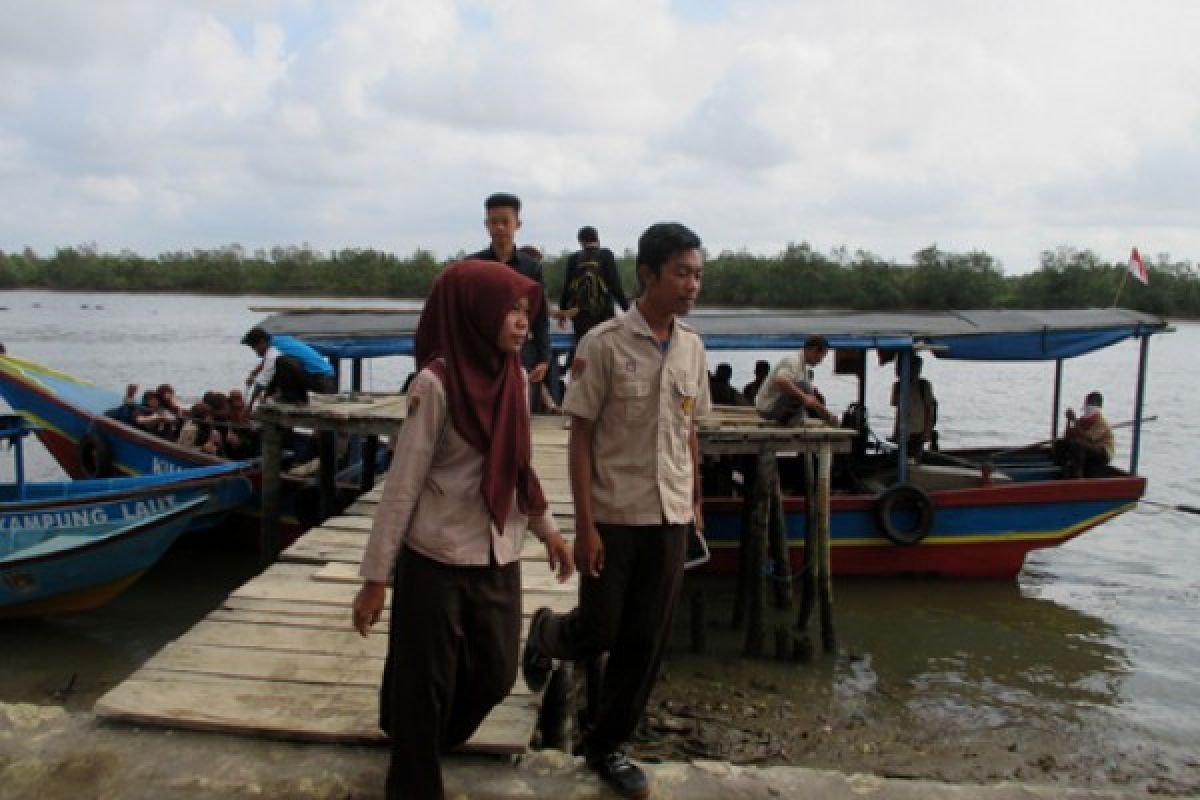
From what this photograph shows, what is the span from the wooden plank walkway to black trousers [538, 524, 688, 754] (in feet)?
0.99

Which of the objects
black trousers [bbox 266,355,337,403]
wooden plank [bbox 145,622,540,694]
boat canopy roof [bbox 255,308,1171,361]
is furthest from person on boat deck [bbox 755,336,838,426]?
wooden plank [bbox 145,622,540,694]

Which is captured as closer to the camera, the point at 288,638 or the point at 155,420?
the point at 288,638

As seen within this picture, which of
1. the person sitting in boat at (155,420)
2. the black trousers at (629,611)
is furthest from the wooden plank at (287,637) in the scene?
the person sitting in boat at (155,420)

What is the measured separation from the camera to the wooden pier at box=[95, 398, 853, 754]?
3010mm

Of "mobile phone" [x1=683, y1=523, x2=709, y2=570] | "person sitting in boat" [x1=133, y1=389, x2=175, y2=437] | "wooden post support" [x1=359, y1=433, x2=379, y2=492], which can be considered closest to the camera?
"mobile phone" [x1=683, y1=523, x2=709, y2=570]

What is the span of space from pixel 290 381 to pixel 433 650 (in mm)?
5421

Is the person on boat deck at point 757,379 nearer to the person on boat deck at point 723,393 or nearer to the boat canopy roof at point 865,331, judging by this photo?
the boat canopy roof at point 865,331

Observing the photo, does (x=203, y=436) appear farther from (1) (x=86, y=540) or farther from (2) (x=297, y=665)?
(2) (x=297, y=665)

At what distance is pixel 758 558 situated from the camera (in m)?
7.68

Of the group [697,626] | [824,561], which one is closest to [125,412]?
[697,626]

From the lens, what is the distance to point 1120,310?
10453mm

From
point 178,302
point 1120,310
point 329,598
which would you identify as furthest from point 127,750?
point 178,302

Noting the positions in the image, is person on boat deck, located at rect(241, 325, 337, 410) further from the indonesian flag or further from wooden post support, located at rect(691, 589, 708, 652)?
the indonesian flag

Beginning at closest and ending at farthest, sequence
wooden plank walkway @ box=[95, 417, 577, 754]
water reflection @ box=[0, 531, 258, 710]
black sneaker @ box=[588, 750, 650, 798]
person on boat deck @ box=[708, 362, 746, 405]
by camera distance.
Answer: black sneaker @ box=[588, 750, 650, 798], wooden plank walkway @ box=[95, 417, 577, 754], water reflection @ box=[0, 531, 258, 710], person on boat deck @ box=[708, 362, 746, 405]
